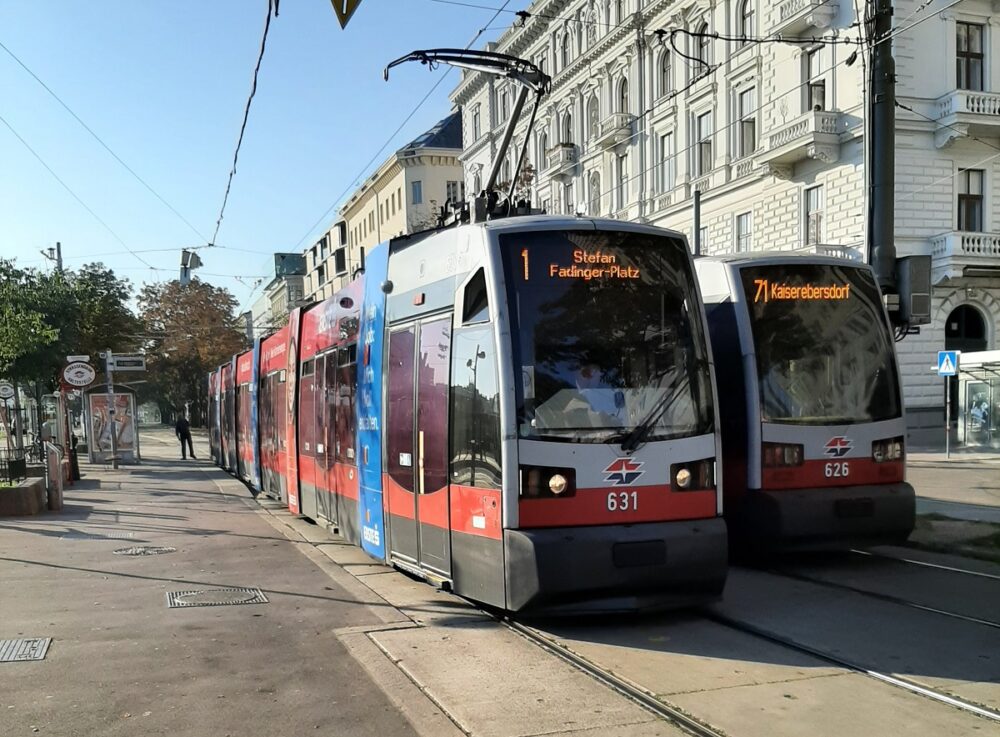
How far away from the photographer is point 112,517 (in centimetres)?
1591

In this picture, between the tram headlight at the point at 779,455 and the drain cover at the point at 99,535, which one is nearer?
the tram headlight at the point at 779,455

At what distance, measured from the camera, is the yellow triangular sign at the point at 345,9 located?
837 cm

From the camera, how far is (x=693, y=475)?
7211 millimetres

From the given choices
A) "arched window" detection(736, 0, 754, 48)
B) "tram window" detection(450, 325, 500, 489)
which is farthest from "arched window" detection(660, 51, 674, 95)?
"tram window" detection(450, 325, 500, 489)

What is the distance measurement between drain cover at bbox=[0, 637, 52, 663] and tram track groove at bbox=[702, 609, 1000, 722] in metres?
4.99

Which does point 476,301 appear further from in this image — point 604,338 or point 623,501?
point 623,501

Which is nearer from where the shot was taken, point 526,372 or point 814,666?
point 814,666

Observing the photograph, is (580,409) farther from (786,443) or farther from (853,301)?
(853,301)

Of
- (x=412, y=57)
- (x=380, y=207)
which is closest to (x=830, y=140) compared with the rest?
(x=412, y=57)

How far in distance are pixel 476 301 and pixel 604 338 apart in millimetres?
1023

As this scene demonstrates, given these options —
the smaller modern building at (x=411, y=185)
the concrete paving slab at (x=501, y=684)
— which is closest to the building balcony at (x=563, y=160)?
the smaller modern building at (x=411, y=185)

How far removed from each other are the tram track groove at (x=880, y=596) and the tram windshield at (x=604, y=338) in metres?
2.38

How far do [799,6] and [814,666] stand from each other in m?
29.1

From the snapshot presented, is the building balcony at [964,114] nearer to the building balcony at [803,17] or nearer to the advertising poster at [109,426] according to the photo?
the building balcony at [803,17]
